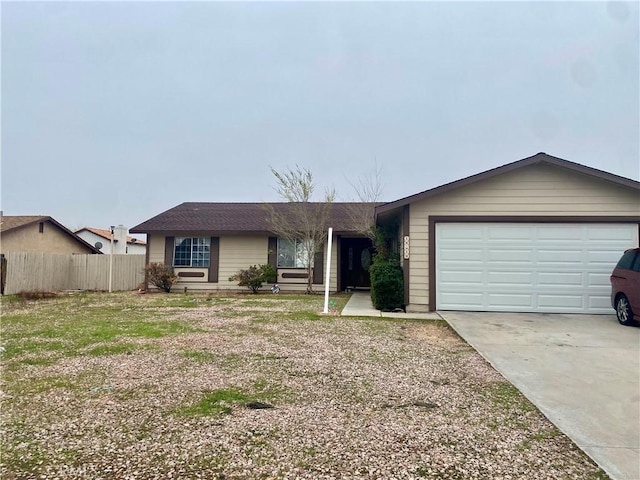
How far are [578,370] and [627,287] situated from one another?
13.5 feet

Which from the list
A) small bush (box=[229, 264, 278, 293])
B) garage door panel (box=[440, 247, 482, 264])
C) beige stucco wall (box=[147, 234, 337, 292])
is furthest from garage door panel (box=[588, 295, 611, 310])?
small bush (box=[229, 264, 278, 293])

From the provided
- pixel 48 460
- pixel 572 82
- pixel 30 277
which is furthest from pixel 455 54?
pixel 30 277

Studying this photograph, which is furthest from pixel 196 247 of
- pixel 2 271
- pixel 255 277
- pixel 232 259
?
pixel 2 271

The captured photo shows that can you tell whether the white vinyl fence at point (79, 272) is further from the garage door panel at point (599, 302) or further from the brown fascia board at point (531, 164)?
the garage door panel at point (599, 302)

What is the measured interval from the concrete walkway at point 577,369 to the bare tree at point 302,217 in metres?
5.85

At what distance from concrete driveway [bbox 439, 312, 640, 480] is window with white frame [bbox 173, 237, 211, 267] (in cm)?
1013

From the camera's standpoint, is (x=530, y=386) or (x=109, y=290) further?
(x=109, y=290)

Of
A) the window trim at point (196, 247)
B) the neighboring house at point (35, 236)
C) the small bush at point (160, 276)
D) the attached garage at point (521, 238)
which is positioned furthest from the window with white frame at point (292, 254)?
the neighboring house at point (35, 236)

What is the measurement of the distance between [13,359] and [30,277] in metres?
12.3

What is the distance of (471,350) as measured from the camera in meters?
5.61

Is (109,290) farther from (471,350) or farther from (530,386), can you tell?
(530,386)

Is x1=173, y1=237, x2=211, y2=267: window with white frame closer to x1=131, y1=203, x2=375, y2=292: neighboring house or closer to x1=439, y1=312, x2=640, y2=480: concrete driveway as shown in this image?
x1=131, y1=203, x2=375, y2=292: neighboring house

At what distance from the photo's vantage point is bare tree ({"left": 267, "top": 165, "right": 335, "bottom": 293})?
13.9 meters

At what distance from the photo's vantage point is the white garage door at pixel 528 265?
8.85m
